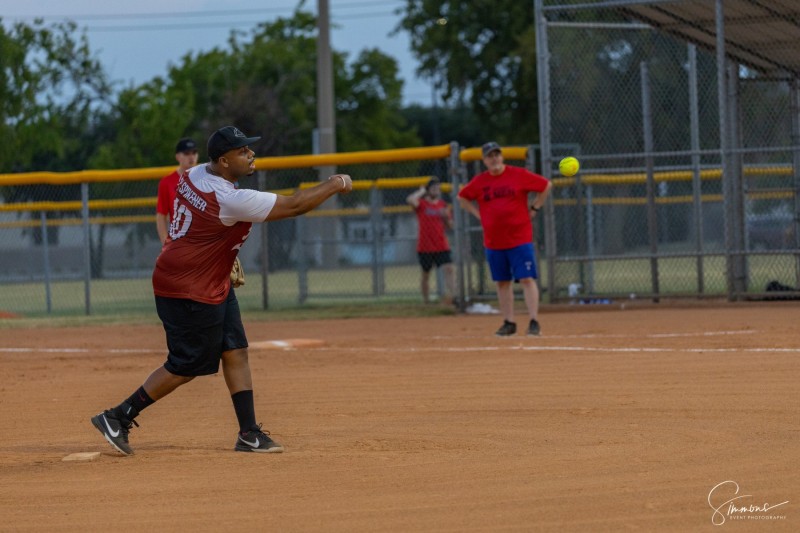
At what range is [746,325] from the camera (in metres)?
12.9

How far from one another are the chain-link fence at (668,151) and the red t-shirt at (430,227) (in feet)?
6.15

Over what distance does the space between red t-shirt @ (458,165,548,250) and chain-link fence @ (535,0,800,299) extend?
8.75 feet

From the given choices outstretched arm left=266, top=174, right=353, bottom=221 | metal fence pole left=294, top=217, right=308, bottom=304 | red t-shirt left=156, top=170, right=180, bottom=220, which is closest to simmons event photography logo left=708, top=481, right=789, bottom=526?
outstretched arm left=266, top=174, right=353, bottom=221

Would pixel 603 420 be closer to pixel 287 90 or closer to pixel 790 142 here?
pixel 790 142

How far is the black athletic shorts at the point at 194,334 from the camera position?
678cm


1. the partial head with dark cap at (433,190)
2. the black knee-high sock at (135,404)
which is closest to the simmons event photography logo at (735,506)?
the black knee-high sock at (135,404)

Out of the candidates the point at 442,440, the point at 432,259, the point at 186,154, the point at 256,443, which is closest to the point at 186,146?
the point at 186,154

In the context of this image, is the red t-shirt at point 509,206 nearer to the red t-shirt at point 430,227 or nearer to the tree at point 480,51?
the red t-shirt at point 430,227

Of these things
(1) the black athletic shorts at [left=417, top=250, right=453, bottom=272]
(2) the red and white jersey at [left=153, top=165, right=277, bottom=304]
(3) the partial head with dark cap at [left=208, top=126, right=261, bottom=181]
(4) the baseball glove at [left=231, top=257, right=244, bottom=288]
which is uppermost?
(3) the partial head with dark cap at [left=208, top=126, right=261, bottom=181]

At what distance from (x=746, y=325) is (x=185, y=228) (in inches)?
310

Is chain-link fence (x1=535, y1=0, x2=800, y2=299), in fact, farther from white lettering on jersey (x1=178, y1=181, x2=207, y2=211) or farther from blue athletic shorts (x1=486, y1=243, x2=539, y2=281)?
white lettering on jersey (x1=178, y1=181, x2=207, y2=211)

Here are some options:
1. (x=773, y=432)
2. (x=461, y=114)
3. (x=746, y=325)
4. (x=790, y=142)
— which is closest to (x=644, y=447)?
(x=773, y=432)

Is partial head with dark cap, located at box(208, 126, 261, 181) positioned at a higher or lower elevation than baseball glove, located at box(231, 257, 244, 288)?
higher

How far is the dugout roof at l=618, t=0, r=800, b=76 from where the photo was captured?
1518 centimetres
